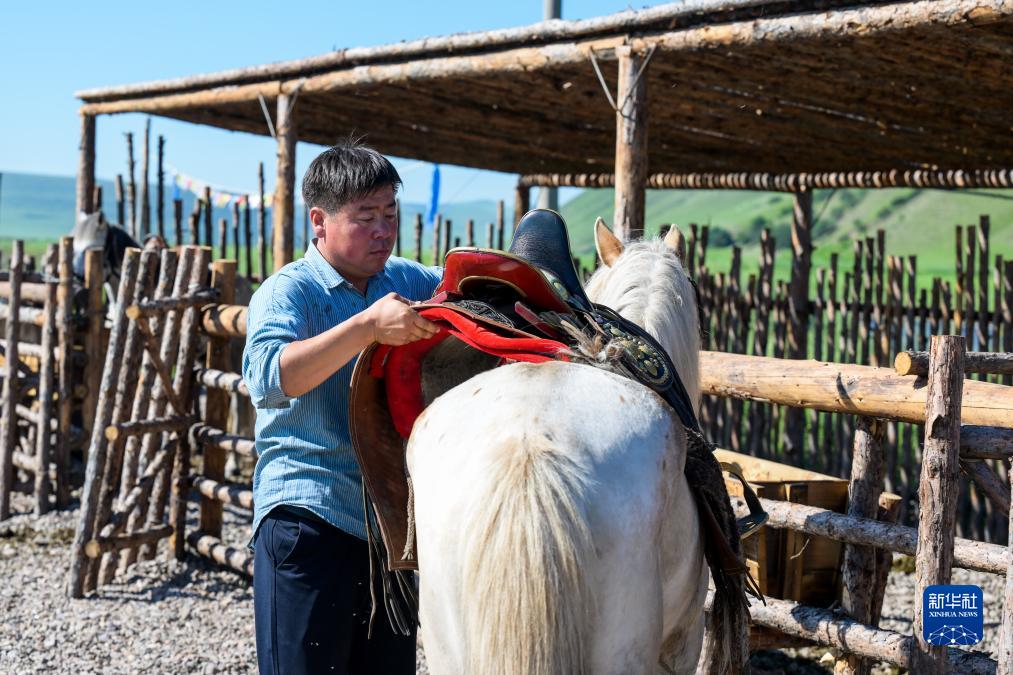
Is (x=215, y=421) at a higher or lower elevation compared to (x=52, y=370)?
lower

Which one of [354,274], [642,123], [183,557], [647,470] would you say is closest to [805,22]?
[642,123]

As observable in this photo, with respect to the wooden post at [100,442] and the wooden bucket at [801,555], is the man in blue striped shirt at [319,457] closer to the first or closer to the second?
the wooden bucket at [801,555]

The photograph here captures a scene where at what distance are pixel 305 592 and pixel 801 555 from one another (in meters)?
2.02

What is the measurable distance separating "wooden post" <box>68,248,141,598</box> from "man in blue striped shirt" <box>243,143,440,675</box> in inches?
130

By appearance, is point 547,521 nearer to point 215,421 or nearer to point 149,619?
point 149,619

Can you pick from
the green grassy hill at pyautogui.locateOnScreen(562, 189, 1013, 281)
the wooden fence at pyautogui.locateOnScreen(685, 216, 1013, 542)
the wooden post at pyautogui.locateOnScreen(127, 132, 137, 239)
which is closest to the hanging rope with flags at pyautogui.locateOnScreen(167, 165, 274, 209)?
the wooden post at pyautogui.locateOnScreen(127, 132, 137, 239)

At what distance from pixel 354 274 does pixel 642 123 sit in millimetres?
3024

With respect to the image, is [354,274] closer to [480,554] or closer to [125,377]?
[480,554]

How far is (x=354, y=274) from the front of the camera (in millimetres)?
2508

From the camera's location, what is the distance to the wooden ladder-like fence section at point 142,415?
5324mm

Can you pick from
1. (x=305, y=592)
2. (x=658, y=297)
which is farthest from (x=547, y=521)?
(x=658, y=297)

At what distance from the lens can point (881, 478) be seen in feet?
11.3

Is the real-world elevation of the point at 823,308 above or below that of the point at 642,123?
below

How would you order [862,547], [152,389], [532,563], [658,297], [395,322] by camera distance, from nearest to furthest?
[532,563]
[395,322]
[658,297]
[862,547]
[152,389]
